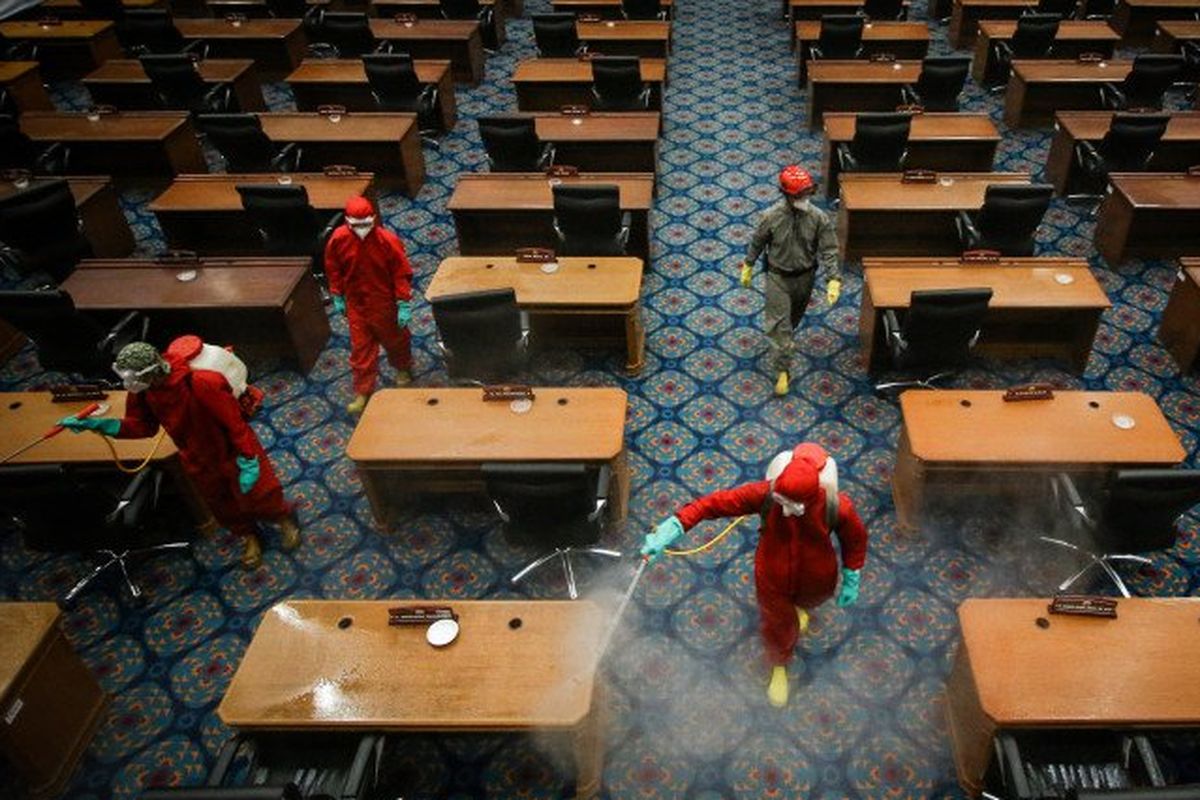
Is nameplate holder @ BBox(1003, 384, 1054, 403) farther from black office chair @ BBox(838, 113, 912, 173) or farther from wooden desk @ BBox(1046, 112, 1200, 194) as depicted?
wooden desk @ BBox(1046, 112, 1200, 194)

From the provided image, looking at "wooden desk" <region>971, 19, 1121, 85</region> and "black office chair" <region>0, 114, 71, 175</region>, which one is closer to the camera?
"black office chair" <region>0, 114, 71, 175</region>

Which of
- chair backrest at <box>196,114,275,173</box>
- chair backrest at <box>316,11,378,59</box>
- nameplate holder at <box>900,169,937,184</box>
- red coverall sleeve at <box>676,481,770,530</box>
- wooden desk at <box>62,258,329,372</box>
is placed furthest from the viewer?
chair backrest at <box>316,11,378,59</box>

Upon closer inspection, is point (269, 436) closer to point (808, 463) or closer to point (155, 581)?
point (155, 581)

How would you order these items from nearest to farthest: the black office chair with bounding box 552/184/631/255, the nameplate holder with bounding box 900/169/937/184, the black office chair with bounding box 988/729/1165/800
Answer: the black office chair with bounding box 988/729/1165/800 < the black office chair with bounding box 552/184/631/255 < the nameplate holder with bounding box 900/169/937/184

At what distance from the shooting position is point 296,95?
8836mm

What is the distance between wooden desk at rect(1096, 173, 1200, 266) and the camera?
632 centimetres

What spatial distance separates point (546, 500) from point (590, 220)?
2.71m

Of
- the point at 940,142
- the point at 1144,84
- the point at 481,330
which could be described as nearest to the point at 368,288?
the point at 481,330

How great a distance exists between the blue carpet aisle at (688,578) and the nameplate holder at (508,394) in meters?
0.78

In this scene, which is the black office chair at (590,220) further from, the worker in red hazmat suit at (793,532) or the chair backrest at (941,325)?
the worker in red hazmat suit at (793,532)

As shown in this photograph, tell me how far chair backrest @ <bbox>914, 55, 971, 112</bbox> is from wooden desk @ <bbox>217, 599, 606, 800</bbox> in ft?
21.1

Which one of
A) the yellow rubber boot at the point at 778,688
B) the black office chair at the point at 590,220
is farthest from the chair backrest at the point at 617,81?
the yellow rubber boot at the point at 778,688

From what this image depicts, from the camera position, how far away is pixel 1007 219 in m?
5.89

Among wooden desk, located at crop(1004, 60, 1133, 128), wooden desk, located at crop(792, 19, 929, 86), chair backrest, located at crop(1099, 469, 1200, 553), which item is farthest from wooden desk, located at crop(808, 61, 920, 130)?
chair backrest, located at crop(1099, 469, 1200, 553)
